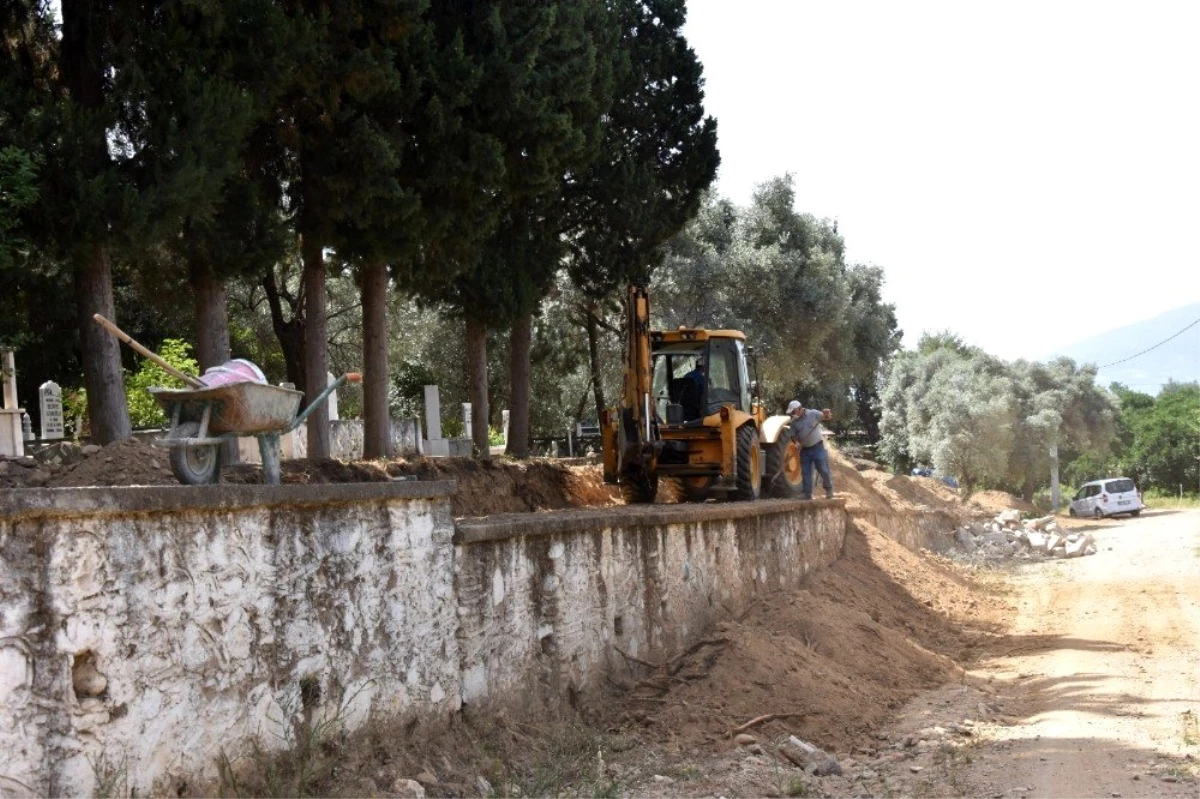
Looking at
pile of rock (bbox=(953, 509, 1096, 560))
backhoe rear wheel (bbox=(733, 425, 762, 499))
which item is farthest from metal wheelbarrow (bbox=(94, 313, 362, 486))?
pile of rock (bbox=(953, 509, 1096, 560))

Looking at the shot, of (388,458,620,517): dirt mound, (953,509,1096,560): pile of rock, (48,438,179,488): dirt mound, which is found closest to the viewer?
(48,438,179,488): dirt mound

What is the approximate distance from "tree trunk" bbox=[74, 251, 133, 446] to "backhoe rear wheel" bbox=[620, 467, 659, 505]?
22.7 ft

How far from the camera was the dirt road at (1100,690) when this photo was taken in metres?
8.58

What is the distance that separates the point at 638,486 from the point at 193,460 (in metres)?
10.9

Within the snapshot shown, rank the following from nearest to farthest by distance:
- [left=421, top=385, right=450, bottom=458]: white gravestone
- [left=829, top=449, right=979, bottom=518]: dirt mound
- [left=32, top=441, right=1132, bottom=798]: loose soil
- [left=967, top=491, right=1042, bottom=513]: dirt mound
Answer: [left=32, top=441, right=1132, bottom=798]: loose soil
[left=421, top=385, right=450, bottom=458]: white gravestone
[left=829, top=449, right=979, bottom=518]: dirt mound
[left=967, top=491, right=1042, bottom=513]: dirt mound

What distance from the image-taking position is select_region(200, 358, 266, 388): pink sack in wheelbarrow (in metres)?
7.62

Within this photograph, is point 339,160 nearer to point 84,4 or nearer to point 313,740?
point 84,4

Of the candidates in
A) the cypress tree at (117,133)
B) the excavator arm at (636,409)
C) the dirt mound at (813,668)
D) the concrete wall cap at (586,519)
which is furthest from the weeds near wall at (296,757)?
the excavator arm at (636,409)

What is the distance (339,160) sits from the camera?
49.8 ft

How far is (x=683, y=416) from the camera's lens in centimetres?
1831

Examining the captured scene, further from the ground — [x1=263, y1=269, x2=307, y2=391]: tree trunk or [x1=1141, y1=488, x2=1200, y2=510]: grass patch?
[x1=263, y1=269, x2=307, y2=391]: tree trunk

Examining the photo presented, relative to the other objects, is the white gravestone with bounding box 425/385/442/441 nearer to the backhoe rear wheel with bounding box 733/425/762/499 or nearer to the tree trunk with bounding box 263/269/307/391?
the tree trunk with bounding box 263/269/307/391

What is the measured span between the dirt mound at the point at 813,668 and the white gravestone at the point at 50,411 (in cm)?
1469

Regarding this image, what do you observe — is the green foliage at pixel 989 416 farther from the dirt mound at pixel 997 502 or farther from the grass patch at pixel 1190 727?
the grass patch at pixel 1190 727
